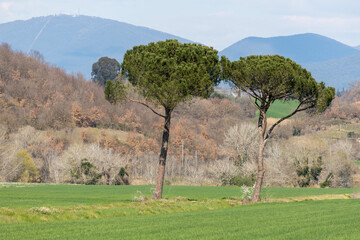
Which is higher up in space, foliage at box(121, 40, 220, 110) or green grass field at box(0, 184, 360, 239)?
foliage at box(121, 40, 220, 110)

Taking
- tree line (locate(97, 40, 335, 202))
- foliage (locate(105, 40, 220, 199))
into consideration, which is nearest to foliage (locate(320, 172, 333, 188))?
tree line (locate(97, 40, 335, 202))

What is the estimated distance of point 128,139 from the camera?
118312 millimetres

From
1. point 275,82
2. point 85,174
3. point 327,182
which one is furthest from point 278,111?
point 275,82

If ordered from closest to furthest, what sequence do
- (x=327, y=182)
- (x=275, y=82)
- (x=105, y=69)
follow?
(x=275, y=82) → (x=327, y=182) → (x=105, y=69)

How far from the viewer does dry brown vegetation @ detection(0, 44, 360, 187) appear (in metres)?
77.4

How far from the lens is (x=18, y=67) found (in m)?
141

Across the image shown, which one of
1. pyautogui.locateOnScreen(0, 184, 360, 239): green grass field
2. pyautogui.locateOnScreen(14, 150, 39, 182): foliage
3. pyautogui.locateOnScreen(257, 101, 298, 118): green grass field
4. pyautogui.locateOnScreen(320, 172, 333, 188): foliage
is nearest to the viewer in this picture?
pyautogui.locateOnScreen(0, 184, 360, 239): green grass field

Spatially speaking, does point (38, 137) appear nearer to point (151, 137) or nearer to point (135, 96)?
point (151, 137)

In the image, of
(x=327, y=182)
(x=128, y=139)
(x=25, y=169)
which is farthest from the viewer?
(x=128, y=139)

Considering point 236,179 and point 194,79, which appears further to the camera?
point 236,179

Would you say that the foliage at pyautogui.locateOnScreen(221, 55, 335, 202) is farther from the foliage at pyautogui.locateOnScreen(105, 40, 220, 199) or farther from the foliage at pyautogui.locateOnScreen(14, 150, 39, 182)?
the foliage at pyautogui.locateOnScreen(14, 150, 39, 182)

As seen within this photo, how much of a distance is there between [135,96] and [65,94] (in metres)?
107

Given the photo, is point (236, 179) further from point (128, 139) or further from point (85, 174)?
point (128, 139)

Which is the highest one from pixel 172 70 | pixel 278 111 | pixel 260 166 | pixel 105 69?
pixel 105 69
